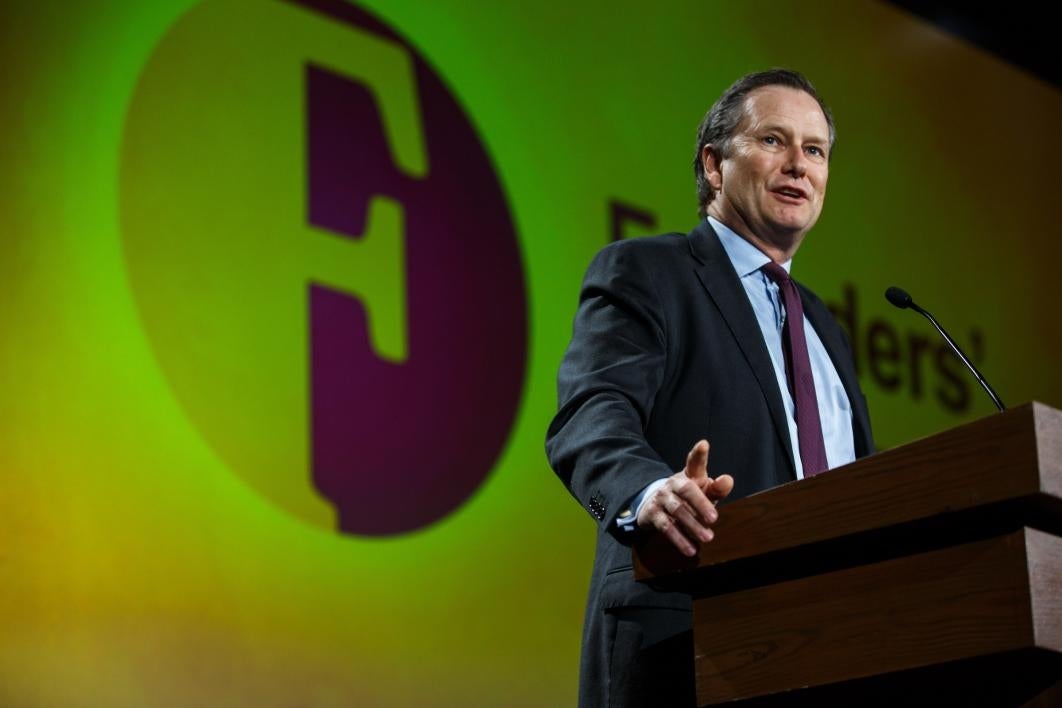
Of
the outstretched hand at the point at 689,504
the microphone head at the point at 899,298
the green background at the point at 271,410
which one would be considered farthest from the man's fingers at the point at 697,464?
the green background at the point at 271,410

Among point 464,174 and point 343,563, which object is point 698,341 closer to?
point 343,563

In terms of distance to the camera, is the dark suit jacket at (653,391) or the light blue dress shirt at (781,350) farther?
the light blue dress shirt at (781,350)

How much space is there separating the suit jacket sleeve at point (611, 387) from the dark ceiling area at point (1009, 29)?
135 inches

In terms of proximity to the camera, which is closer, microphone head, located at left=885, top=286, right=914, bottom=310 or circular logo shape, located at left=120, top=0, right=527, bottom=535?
microphone head, located at left=885, top=286, right=914, bottom=310

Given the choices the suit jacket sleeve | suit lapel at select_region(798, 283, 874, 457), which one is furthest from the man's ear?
the suit jacket sleeve

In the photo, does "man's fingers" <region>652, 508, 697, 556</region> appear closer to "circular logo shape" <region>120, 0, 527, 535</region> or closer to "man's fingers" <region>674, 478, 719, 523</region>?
"man's fingers" <region>674, 478, 719, 523</region>

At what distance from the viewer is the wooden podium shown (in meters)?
1.34

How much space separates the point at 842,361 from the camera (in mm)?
2225

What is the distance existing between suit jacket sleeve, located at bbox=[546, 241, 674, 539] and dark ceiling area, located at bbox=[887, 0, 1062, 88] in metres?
3.42

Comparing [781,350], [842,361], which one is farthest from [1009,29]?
[781,350]

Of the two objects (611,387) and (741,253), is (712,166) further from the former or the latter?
(611,387)

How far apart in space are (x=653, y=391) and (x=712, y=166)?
1.95ft

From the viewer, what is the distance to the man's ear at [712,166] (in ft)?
7.55

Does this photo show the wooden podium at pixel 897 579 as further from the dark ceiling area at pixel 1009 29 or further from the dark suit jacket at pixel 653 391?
the dark ceiling area at pixel 1009 29
